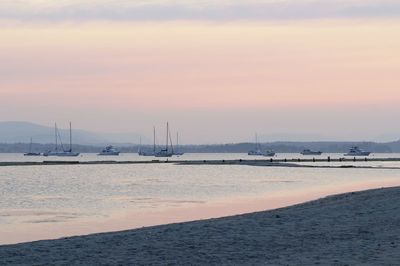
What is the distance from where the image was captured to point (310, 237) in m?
22.4

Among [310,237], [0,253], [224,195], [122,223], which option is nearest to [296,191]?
[224,195]

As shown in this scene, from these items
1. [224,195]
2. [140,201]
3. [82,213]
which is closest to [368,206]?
[82,213]

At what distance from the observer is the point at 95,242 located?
22656mm

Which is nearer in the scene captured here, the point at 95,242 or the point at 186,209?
the point at 95,242

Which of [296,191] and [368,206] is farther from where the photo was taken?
[296,191]

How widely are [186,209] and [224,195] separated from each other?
48.9ft

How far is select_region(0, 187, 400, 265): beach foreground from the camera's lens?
18562 millimetres

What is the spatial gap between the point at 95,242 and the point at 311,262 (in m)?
8.24

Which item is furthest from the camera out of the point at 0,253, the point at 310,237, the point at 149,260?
the point at 310,237

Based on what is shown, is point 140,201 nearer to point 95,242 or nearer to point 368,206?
point 368,206

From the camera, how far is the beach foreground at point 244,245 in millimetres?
18562

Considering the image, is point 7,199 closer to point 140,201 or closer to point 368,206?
point 140,201

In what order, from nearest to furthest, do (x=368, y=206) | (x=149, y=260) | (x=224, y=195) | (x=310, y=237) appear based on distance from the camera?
1. (x=149, y=260)
2. (x=310, y=237)
3. (x=368, y=206)
4. (x=224, y=195)

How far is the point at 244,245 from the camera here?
21.3 meters
